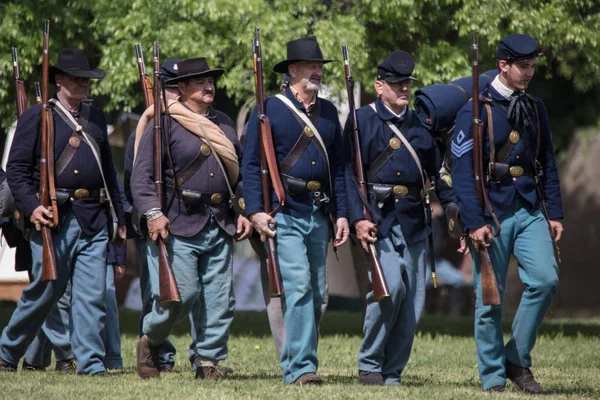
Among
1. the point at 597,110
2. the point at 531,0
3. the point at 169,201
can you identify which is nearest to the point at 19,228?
the point at 169,201

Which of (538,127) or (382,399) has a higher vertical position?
(538,127)

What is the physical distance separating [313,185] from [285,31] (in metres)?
5.26

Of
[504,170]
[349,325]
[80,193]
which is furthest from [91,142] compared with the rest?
[349,325]

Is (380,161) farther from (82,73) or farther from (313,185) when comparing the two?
(82,73)

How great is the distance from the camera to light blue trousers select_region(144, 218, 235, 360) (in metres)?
9.02

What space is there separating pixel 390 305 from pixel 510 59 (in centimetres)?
181

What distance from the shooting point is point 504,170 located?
8.53 meters

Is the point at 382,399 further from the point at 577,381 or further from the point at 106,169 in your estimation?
the point at 106,169

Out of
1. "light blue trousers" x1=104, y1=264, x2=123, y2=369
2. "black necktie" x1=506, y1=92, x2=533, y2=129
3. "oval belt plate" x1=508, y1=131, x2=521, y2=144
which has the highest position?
"black necktie" x1=506, y1=92, x2=533, y2=129

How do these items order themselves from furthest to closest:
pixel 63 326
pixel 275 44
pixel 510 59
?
pixel 275 44 < pixel 63 326 < pixel 510 59

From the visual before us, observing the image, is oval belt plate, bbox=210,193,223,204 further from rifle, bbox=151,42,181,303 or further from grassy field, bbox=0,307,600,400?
grassy field, bbox=0,307,600,400

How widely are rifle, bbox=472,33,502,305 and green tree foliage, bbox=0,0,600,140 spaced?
5473mm

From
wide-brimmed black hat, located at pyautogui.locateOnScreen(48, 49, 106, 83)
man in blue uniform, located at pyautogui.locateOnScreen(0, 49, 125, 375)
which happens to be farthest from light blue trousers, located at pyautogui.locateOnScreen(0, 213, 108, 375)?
wide-brimmed black hat, located at pyautogui.locateOnScreen(48, 49, 106, 83)

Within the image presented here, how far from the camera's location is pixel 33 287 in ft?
31.6
